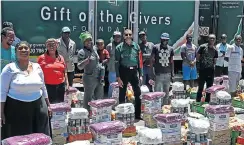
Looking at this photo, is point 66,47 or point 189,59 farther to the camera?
point 189,59

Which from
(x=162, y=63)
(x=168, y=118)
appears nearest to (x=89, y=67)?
(x=162, y=63)

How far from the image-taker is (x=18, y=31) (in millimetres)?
8617

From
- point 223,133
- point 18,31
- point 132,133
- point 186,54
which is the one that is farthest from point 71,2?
point 223,133

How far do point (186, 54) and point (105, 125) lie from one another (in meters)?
4.54

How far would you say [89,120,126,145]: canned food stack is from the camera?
195 inches

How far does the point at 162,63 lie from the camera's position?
771cm

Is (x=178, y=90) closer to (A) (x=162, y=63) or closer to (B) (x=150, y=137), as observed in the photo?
(A) (x=162, y=63)

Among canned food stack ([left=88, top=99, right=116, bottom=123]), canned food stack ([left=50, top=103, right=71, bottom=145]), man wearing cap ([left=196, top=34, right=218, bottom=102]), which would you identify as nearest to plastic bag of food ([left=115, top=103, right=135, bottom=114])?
canned food stack ([left=88, top=99, right=116, bottom=123])

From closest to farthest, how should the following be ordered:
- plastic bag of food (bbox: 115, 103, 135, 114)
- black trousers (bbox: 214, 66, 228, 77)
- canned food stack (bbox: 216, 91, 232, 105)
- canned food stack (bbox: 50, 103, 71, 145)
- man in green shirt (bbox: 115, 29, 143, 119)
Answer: canned food stack (bbox: 50, 103, 71, 145), plastic bag of food (bbox: 115, 103, 135, 114), man in green shirt (bbox: 115, 29, 143, 119), canned food stack (bbox: 216, 91, 232, 105), black trousers (bbox: 214, 66, 228, 77)

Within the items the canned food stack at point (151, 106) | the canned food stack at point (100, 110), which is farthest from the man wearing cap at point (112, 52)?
the canned food stack at point (100, 110)

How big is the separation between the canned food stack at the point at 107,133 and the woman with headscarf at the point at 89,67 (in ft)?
6.08

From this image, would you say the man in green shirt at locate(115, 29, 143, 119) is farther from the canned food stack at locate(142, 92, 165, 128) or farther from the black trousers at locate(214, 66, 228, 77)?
the black trousers at locate(214, 66, 228, 77)

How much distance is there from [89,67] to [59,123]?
4.30ft

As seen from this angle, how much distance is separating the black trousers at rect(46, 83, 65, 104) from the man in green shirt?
3.97 feet
